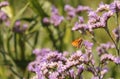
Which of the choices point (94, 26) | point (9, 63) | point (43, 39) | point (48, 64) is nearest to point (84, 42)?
point (94, 26)

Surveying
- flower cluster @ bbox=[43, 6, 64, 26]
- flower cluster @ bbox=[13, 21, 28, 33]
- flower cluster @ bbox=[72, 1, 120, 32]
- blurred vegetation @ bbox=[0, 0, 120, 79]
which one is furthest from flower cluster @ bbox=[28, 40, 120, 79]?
flower cluster @ bbox=[13, 21, 28, 33]

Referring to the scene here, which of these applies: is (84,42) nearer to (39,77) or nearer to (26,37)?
(39,77)

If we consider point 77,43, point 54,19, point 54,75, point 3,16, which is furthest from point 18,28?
point 54,75

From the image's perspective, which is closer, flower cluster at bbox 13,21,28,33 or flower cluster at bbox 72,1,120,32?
flower cluster at bbox 72,1,120,32

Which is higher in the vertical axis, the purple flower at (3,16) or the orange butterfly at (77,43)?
the purple flower at (3,16)

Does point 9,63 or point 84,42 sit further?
point 9,63

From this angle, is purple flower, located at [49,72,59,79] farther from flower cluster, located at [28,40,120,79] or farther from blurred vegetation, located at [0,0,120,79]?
blurred vegetation, located at [0,0,120,79]

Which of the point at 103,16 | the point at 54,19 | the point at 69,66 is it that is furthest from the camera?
the point at 54,19

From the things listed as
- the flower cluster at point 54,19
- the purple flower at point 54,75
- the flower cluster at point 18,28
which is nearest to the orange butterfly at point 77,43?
the purple flower at point 54,75

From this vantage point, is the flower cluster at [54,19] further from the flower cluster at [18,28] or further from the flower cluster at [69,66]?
the flower cluster at [69,66]

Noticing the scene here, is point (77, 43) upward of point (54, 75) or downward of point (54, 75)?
upward

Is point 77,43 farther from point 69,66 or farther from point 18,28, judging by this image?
point 18,28
